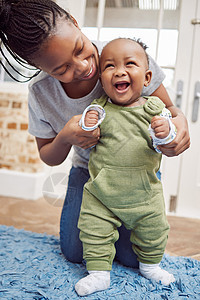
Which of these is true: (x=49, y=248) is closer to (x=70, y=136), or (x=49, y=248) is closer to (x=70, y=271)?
(x=70, y=271)

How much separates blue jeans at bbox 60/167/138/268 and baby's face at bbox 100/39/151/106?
43 centimetres

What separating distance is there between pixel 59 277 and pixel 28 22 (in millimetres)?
756

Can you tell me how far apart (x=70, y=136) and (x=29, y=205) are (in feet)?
3.74

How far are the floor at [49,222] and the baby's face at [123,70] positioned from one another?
27.9 inches

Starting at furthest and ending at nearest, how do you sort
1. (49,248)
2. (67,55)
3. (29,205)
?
(29,205) < (49,248) < (67,55)

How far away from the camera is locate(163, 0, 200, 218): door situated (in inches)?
77.7

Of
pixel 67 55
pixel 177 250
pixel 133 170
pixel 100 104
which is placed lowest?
pixel 177 250

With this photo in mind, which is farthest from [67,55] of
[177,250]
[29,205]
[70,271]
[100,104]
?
[29,205]

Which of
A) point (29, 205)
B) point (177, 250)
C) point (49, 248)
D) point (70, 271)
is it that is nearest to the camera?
point (70, 271)

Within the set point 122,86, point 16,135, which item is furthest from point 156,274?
point 16,135

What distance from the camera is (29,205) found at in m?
1.88

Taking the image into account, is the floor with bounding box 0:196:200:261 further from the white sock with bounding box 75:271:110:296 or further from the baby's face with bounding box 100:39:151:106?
the baby's face with bounding box 100:39:151:106

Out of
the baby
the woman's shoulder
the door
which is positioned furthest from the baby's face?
the door

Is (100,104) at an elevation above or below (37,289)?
above
